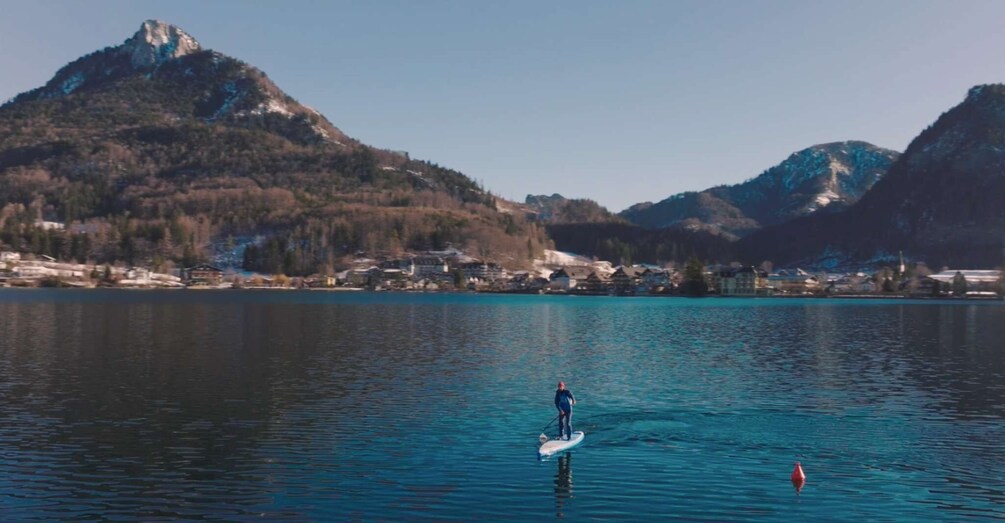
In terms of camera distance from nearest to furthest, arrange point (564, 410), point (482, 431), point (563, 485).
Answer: point (563, 485) < point (564, 410) < point (482, 431)

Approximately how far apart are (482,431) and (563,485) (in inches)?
362

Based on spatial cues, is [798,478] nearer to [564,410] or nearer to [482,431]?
[564,410]

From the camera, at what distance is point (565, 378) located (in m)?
57.6

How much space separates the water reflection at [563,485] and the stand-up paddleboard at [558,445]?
14.6 inches

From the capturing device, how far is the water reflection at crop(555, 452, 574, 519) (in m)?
27.1

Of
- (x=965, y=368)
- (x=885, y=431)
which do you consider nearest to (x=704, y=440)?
(x=885, y=431)

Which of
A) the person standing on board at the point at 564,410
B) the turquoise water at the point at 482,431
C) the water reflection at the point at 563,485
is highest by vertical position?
the person standing on board at the point at 564,410

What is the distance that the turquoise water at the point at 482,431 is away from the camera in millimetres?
27562

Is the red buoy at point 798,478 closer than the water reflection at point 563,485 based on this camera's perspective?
No

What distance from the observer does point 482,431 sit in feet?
126

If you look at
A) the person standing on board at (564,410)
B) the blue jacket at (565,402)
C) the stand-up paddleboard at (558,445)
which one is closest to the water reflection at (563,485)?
the stand-up paddleboard at (558,445)

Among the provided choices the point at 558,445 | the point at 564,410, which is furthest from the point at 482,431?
the point at 558,445

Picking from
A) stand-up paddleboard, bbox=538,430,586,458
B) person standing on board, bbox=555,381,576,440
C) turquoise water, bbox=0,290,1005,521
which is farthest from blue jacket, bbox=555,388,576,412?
turquoise water, bbox=0,290,1005,521

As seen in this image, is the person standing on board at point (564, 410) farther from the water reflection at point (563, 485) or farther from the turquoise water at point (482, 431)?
the water reflection at point (563, 485)
